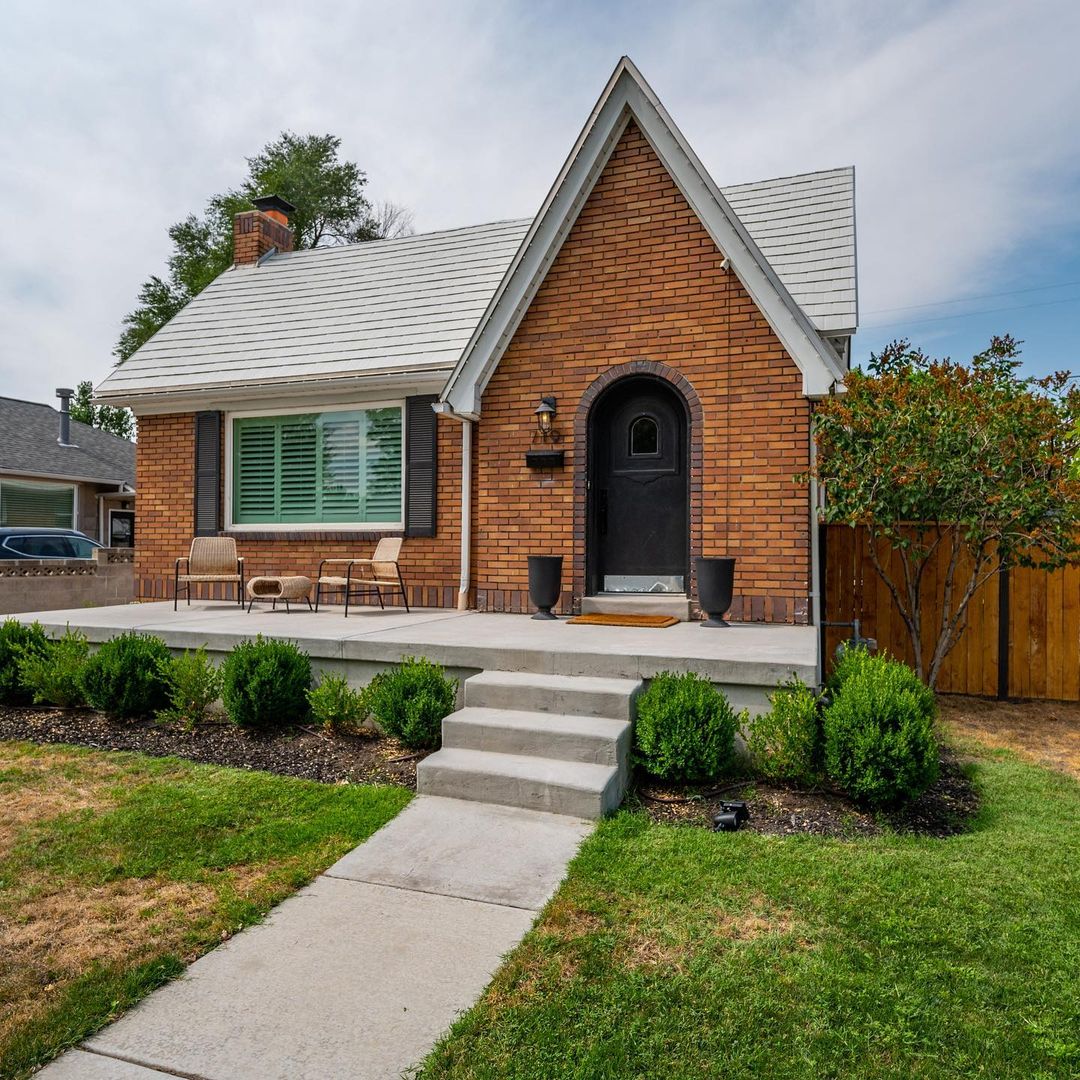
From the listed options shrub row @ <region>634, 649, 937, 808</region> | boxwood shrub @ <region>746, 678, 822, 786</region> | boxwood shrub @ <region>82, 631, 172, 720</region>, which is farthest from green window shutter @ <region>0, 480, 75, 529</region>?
boxwood shrub @ <region>746, 678, 822, 786</region>

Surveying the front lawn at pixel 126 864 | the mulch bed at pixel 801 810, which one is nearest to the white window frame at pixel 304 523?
the front lawn at pixel 126 864

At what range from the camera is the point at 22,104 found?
360 inches

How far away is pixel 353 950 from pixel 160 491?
8.83 meters

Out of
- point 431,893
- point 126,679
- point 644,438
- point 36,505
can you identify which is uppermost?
point 36,505

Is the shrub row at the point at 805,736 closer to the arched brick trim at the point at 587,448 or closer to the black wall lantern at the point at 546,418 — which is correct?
the arched brick trim at the point at 587,448

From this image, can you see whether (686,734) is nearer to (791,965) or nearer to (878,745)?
(878,745)

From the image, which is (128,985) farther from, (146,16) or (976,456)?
(146,16)

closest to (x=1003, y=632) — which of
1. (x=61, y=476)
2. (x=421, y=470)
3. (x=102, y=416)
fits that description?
(x=421, y=470)

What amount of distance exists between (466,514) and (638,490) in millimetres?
1924

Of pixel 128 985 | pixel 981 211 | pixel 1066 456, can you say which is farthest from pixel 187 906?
pixel 981 211

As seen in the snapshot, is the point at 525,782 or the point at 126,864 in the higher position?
the point at 525,782

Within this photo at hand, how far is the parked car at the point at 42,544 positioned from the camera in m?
14.9

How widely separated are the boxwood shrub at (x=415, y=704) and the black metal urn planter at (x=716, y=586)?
2.82 m

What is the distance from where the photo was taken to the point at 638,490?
26.0 feet
